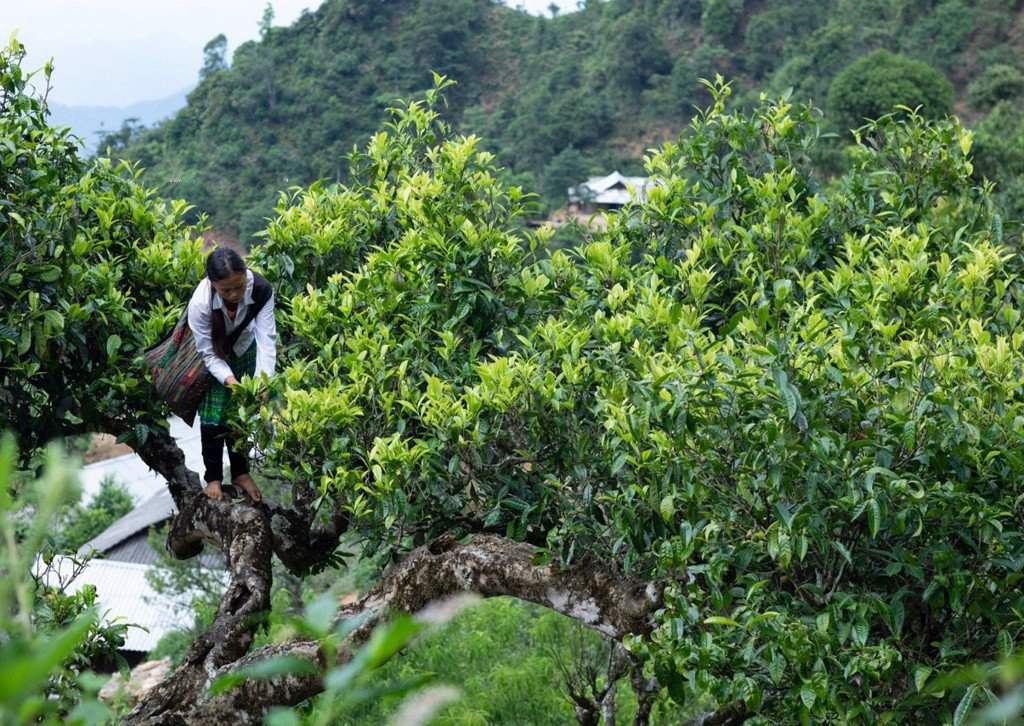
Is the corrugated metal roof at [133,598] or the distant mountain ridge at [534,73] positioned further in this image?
the distant mountain ridge at [534,73]

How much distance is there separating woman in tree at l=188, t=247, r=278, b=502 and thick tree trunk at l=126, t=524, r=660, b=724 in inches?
23.3

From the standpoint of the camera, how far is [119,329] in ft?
12.6

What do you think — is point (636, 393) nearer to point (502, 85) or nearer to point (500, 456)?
point (500, 456)

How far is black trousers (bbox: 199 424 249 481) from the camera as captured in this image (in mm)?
3707

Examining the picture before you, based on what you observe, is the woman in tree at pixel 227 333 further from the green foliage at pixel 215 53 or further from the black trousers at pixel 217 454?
the green foliage at pixel 215 53

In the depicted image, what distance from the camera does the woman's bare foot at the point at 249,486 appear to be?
3.73 meters

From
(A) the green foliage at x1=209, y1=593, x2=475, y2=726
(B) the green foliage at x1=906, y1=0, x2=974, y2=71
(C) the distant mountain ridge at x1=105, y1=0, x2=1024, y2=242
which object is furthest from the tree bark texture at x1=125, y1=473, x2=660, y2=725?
(B) the green foliage at x1=906, y1=0, x2=974, y2=71

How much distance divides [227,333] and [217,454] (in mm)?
424

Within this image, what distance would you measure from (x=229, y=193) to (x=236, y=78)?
591cm

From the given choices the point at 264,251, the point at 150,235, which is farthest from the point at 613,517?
the point at 150,235

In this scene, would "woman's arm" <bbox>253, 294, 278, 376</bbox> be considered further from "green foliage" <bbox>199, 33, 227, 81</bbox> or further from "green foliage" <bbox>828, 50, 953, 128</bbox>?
"green foliage" <bbox>199, 33, 227, 81</bbox>

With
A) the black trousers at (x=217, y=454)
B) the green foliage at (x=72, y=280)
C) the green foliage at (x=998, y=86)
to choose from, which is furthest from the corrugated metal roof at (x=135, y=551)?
the green foliage at (x=998, y=86)

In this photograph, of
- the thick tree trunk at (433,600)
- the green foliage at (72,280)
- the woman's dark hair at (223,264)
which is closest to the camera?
the thick tree trunk at (433,600)

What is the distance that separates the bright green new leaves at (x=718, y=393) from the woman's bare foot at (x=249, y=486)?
0.27 metres
